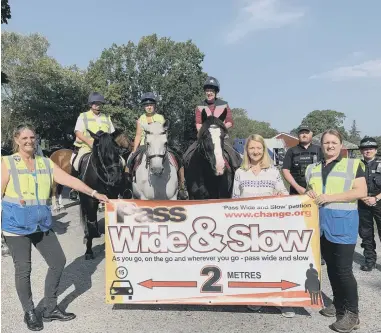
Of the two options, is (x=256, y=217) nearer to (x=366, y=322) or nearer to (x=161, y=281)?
(x=161, y=281)

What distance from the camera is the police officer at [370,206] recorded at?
625 cm

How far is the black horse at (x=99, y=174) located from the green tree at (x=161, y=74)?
38.9 meters

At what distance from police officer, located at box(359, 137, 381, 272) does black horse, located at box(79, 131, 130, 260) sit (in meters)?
4.48

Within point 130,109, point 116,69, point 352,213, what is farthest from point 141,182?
point 116,69

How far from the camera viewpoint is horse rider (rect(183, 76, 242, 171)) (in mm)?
6688

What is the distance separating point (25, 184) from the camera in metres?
4.27

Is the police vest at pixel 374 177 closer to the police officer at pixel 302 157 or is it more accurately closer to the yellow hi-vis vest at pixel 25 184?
the police officer at pixel 302 157

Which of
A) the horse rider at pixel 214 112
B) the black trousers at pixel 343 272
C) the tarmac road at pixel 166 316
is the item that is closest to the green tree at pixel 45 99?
the horse rider at pixel 214 112

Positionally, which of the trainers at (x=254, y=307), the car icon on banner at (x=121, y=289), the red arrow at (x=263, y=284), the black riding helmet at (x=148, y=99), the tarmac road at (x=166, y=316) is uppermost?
the black riding helmet at (x=148, y=99)

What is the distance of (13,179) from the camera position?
167 inches

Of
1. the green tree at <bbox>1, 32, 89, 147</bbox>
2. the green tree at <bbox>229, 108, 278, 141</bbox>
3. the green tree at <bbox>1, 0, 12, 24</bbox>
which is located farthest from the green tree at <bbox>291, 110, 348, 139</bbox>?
the green tree at <bbox>1, 0, 12, 24</bbox>

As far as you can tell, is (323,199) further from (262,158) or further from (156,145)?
(156,145)

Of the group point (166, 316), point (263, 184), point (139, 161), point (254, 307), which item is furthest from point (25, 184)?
point (254, 307)

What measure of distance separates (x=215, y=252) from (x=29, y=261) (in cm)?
224
